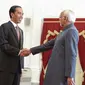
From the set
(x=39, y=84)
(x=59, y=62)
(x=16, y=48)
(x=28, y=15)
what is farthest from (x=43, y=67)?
(x=59, y=62)

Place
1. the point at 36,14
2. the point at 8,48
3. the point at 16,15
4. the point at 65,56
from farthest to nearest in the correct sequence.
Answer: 1. the point at 36,14
2. the point at 16,15
3. the point at 8,48
4. the point at 65,56

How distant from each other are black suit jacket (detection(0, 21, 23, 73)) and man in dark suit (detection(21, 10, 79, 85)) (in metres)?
0.45

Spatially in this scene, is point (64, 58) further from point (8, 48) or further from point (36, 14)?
point (36, 14)

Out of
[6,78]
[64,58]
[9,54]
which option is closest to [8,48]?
[9,54]

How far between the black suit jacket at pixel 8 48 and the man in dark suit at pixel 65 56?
447 millimetres

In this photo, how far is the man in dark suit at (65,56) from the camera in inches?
74.0

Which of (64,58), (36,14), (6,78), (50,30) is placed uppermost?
(36,14)

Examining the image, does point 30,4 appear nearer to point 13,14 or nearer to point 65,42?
point 13,14

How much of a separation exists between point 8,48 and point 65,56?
2.21 feet

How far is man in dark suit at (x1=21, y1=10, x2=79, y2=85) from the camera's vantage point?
1881 mm

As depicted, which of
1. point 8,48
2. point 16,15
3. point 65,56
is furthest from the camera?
point 16,15

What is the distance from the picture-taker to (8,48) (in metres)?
2.24

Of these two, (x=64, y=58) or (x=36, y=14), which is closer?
(x=64, y=58)

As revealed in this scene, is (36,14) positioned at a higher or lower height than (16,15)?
higher
